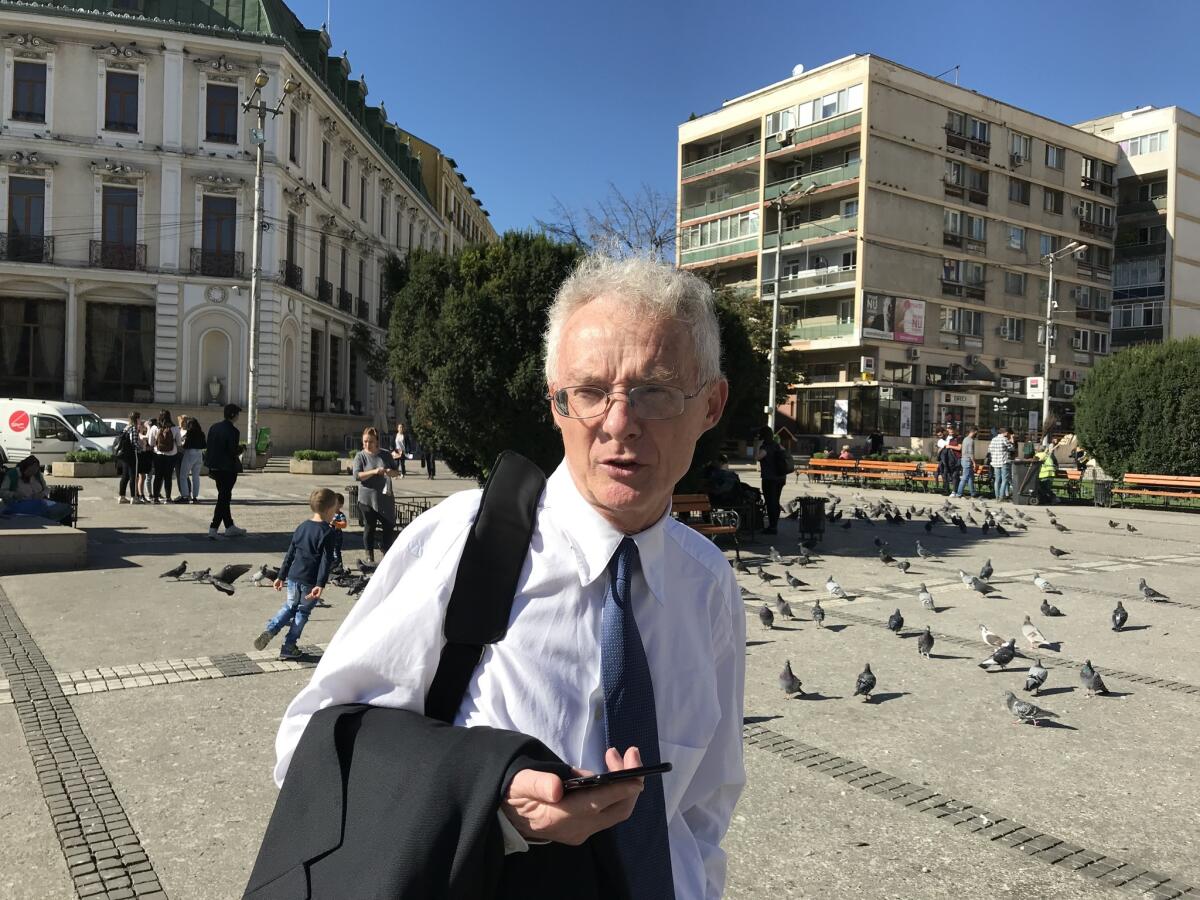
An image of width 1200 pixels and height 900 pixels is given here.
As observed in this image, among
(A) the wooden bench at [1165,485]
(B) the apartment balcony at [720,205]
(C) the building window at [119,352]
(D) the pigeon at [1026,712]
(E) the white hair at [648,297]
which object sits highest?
(B) the apartment balcony at [720,205]

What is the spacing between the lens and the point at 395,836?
1215mm

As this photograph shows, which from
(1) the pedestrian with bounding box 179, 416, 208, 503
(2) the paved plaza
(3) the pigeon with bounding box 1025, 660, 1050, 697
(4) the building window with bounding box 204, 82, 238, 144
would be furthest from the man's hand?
(4) the building window with bounding box 204, 82, 238, 144

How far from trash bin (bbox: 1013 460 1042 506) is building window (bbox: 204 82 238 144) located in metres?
30.2

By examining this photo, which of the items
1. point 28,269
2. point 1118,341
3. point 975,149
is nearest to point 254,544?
point 28,269

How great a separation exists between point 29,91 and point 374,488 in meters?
32.3

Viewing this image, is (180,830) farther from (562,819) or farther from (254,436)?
(254,436)

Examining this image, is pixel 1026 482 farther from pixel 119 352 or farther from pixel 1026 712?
pixel 119 352

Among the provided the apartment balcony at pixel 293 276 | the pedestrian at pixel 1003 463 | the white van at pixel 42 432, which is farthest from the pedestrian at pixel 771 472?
the apartment balcony at pixel 293 276

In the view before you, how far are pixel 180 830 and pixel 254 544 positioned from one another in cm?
927

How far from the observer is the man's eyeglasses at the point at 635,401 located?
1667 millimetres

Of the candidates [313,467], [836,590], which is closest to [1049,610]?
[836,590]

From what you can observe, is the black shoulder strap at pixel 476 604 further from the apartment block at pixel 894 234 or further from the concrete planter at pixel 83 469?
the apartment block at pixel 894 234

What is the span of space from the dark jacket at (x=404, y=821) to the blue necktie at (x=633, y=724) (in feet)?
0.29

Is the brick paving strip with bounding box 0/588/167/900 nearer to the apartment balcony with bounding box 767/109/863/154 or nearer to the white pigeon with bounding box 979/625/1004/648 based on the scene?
the white pigeon with bounding box 979/625/1004/648
